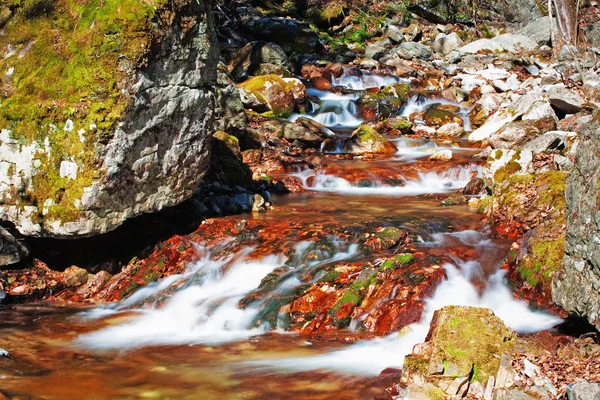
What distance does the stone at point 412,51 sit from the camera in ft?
89.5

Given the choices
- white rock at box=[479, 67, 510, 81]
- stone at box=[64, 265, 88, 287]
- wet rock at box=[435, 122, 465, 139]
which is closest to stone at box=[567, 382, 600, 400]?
stone at box=[64, 265, 88, 287]

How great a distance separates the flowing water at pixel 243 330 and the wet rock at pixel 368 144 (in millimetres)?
5263

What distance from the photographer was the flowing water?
506 cm

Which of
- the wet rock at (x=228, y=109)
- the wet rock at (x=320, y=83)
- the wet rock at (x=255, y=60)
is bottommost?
the wet rock at (x=228, y=109)

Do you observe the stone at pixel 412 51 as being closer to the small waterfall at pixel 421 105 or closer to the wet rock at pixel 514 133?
the small waterfall at pixel 421 105

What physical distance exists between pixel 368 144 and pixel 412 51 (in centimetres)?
1363

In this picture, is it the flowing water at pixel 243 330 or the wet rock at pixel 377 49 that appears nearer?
the flowing water at pixel 243 330

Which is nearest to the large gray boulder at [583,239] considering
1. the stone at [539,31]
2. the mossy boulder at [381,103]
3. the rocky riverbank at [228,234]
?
the rocky riverbank at [228,234]

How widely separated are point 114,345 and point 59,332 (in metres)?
0.81

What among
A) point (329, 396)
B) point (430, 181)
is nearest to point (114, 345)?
point (329, 396)

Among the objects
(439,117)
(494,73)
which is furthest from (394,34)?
(439,117)

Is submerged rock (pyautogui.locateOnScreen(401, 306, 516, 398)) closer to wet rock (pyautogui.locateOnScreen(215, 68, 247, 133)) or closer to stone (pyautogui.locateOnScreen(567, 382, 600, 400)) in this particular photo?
stone (pyautogui.locateOnScreen(567, 382, 600, 400))

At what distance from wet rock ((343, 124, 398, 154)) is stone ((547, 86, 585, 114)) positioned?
4.18m

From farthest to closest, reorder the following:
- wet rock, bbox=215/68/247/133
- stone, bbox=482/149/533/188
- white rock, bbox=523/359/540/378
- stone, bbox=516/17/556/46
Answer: stone, bbox=516/17/556/46, wet rock, bbox=215/68/247/133, stone, bbox=482/149/533/188, white rock, bbox=523/359/540/378
